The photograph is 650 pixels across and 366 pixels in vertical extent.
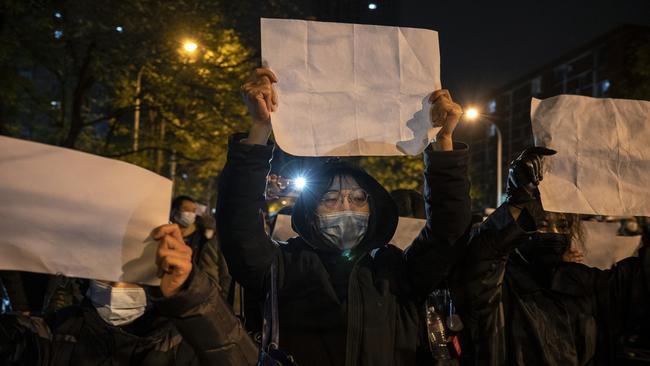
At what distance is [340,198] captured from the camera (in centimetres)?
266

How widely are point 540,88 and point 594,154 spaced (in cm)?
6384

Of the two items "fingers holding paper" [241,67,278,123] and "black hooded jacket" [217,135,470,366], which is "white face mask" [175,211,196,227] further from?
"fingers holding paper" [241,67,278,123]

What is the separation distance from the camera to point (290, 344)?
235cm

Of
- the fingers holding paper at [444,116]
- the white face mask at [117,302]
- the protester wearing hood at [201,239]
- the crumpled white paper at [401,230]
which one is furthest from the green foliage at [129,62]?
the fingers holding paper at [444,116]

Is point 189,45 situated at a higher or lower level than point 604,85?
lower

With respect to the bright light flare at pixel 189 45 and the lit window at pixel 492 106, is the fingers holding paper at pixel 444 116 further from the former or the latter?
the lit window at pixel 492 106

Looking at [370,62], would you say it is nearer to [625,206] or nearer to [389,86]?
[389,86]

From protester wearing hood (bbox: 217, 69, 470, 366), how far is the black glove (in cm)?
21

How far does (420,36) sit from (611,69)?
160ft

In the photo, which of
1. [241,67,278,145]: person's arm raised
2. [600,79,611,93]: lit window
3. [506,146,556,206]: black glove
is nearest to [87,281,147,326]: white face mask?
[241,67,278,145]: person's arm raised

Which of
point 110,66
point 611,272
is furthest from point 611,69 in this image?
point 611,272

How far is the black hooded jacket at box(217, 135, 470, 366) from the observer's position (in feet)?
7.13

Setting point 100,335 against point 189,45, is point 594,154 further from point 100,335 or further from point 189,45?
point 189,45

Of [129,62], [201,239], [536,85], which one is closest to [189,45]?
[129,62]
